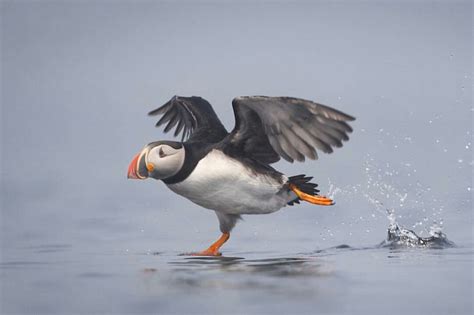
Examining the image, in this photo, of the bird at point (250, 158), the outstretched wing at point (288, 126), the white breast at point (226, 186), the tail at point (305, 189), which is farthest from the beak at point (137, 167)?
the tail at point (305, 189)

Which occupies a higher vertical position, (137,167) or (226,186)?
(137,167)

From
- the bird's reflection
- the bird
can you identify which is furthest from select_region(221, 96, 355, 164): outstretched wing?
the bird's reflection

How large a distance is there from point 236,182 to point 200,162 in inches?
21.1

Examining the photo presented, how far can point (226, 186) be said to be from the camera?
1040 centimetres

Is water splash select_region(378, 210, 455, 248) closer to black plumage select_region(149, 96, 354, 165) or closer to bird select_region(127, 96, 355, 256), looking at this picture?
bird select_region(127, 96, 355, 256)

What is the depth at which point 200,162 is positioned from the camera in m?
10.4

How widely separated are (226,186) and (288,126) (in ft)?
3.85

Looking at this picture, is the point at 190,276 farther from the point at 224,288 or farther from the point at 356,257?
the point at 356,257

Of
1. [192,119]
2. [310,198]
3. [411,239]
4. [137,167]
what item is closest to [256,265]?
[310,198]

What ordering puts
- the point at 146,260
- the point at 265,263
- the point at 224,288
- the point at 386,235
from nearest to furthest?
the point at 224,288, the point at 265,263, the point at 146,260, the point at 386,235

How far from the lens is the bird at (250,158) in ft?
31.9

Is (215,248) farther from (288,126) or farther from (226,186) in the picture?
(288,126)

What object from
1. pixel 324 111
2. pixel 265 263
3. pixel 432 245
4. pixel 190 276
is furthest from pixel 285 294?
pixel 432 245

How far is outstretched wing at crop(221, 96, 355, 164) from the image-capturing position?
9.59 m
